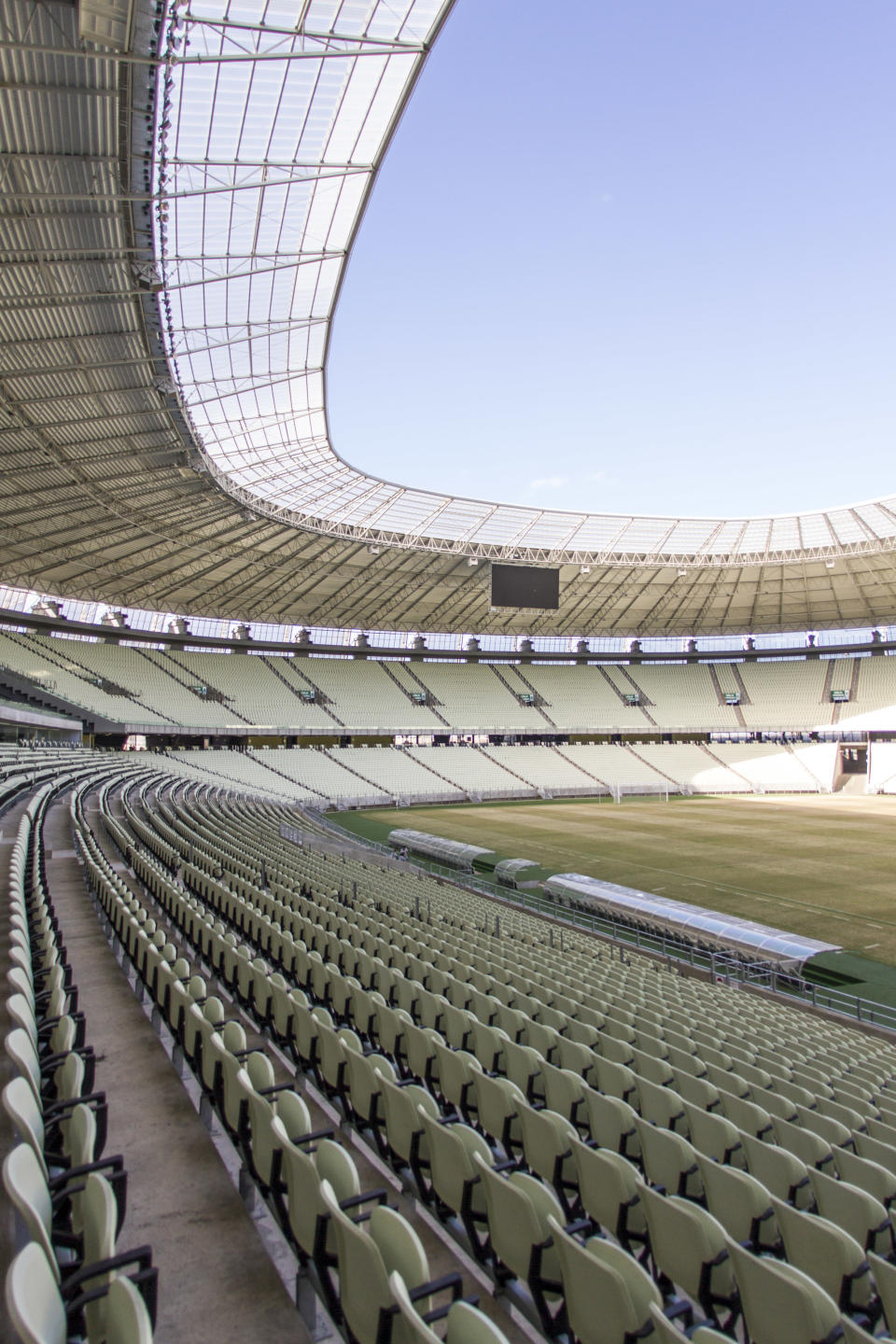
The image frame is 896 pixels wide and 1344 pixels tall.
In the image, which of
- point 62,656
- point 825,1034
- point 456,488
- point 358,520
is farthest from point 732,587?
point 825,1034

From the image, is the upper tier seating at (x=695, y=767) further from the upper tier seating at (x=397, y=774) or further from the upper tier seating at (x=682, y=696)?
the upper tier seating at (x=397, y=774)

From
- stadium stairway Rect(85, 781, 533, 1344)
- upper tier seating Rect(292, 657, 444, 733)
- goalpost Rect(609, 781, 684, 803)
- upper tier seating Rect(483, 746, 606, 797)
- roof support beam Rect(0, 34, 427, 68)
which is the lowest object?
stadium stairway Rect(85, 781, 533, 1344)

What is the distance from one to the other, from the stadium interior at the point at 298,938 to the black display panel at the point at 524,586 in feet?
0.75

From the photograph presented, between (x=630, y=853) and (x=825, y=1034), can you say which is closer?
(x=825, y=1034)

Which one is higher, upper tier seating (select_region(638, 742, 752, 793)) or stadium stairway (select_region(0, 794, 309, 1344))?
upper tier seating (select_region(638, 742, 752, 793))

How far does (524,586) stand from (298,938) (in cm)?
3777

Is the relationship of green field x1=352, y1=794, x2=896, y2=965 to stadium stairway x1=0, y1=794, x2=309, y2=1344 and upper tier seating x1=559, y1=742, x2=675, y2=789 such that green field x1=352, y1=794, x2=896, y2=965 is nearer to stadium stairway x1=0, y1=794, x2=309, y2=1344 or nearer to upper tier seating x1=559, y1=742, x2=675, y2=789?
upper tier seating x1=559, y1=742, x2=675, y2=789

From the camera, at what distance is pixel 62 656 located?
5366 centimetres

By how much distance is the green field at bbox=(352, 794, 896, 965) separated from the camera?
22.6m

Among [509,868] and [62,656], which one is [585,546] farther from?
[62,656]

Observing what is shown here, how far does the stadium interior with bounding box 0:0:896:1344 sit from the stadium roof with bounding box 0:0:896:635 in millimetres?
126

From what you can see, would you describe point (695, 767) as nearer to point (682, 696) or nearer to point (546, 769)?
point (682, 696)

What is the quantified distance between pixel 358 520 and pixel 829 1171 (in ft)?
134

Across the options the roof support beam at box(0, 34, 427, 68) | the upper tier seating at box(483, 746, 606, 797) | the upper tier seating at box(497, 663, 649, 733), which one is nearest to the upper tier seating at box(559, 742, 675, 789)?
the upper tier seating at box(483, 746, 606, 797)
